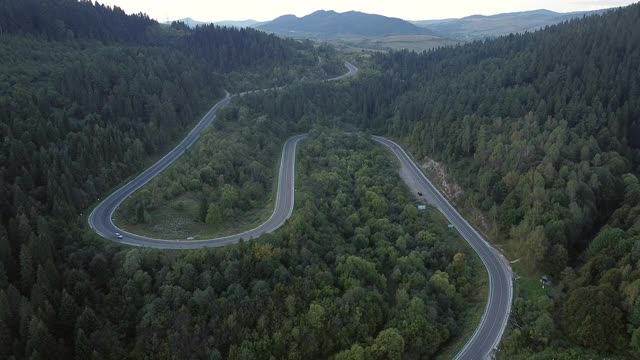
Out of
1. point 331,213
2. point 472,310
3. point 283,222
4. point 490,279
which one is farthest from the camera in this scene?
point 331,213

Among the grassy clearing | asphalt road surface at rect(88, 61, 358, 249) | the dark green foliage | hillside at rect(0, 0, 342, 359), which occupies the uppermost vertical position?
hillside at rect(0, 0, 342, 359)

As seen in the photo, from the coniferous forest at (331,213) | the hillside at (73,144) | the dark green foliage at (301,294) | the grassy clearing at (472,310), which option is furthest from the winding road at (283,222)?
the dark green foliage at (301,294)

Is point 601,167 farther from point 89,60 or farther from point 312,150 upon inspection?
point 89,60

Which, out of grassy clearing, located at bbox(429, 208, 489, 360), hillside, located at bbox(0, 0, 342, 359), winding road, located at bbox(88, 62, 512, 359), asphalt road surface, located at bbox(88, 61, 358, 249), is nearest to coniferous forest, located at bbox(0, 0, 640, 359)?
hillside, located at bbox(0, 0, 342, 359)

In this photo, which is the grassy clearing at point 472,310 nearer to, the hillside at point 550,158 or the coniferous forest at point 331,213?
the coniferous forest at point 331,213

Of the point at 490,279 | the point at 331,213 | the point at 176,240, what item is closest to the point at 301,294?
the point at 176,240

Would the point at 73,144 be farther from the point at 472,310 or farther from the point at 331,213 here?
the point at 472,310

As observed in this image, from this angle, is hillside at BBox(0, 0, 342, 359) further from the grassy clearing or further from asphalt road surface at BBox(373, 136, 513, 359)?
asphalt road surface at BBox(373, 136, 513, 359)
